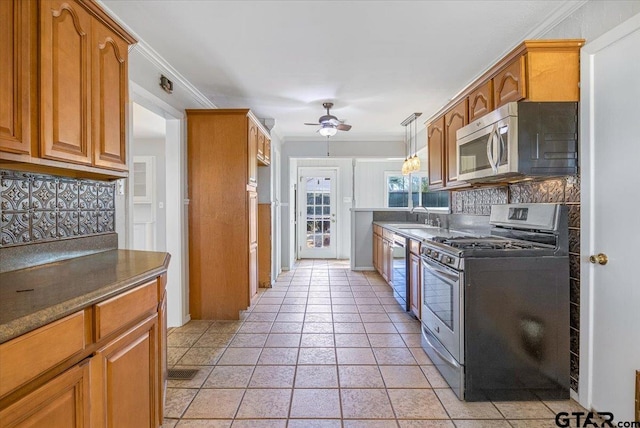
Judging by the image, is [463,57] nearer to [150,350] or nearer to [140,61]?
[140,61]

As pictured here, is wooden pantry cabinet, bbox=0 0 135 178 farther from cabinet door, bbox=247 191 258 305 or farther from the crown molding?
cabinet door, bbox=247 191 258 305

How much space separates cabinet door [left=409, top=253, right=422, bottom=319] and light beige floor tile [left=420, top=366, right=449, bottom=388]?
74 cm

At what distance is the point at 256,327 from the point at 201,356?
2.18 ft

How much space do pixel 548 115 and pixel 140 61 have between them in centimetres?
272

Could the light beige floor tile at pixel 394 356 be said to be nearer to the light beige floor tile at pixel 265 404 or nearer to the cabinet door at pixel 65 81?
the light beige floor tile at pixel 265 404

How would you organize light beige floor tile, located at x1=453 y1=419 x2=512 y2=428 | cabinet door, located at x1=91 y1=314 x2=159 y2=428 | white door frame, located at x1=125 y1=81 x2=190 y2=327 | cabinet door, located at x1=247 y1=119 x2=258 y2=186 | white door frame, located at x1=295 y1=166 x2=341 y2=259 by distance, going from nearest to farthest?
cabinet door, located at x1=91 y1=314 x2=159 y2=428 < light beige floor tile, located at x1=453 y1=419 x2=512 y2=428 < white door frame, located at x1=125 y1=81 x2=190 y2=327 < cabinet door, located at x1=247 y1=119 x2=258 y2=186 < white door frame, located at x1=295 y1=166 x2=341 y2=259

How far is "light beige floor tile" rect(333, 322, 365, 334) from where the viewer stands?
2.99m

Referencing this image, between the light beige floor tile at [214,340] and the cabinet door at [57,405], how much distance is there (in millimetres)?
1678

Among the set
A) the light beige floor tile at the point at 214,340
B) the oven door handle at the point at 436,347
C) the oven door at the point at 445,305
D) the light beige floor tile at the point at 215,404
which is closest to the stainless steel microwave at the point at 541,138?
the oven door at the point at 445,305

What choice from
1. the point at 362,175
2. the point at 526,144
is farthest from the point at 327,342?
the point at 362,175

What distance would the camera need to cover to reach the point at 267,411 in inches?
72.1

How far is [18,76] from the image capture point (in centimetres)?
123

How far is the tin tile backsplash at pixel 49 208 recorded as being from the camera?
148 cm

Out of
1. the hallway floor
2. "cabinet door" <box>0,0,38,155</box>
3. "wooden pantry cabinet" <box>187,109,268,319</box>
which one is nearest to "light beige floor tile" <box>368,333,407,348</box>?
the hallway floor
